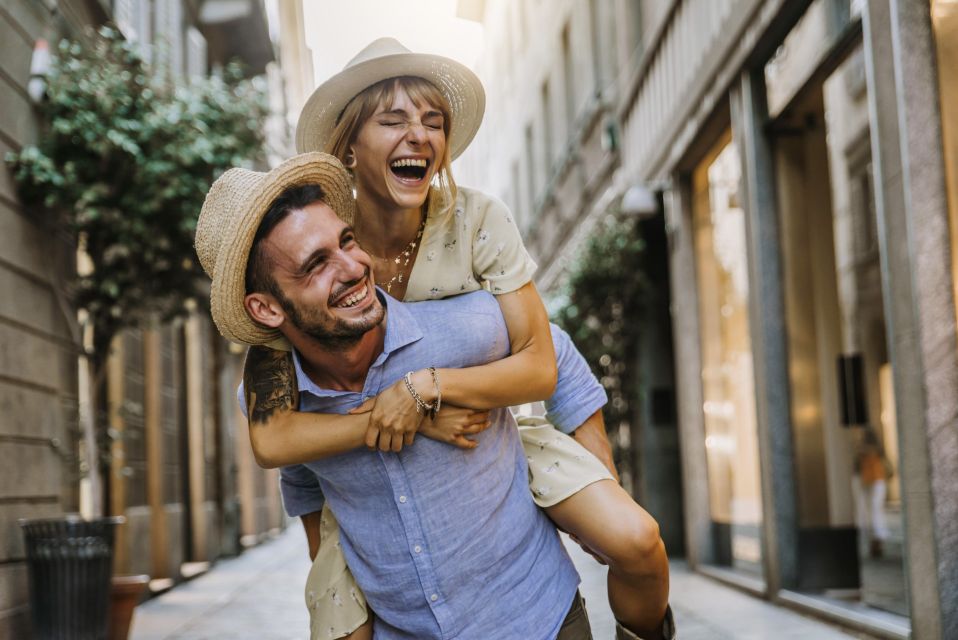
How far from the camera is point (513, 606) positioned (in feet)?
7.49

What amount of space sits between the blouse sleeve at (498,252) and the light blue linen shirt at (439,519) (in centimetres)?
18

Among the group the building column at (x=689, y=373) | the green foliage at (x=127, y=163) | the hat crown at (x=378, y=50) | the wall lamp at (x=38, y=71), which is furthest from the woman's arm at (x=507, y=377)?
the building column at (x=689, y=373)

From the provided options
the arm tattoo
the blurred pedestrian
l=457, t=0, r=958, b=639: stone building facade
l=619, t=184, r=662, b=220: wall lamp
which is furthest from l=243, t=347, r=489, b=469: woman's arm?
l=619, t=184, r=662, b=220: wall lamp

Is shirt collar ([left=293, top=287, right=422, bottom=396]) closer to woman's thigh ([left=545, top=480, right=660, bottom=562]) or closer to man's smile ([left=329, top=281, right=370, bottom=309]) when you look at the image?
man's smile ([left=329, top=281, right=370, bottom=309])

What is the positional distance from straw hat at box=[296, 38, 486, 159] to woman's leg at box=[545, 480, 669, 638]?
83cm

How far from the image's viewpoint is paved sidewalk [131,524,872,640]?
283 inches

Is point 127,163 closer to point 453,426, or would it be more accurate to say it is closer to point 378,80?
point 378,80

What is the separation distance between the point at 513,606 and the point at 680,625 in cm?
546

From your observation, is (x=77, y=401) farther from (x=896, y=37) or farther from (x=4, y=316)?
(x=896, y=37)

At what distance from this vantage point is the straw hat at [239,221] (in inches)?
83.3

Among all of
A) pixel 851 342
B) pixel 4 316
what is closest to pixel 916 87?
pixel 851 342

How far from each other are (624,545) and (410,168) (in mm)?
856

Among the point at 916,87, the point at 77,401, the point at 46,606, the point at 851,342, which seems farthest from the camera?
the point at 77,401

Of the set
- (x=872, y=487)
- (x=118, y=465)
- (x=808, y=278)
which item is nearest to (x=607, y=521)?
(x=872, y=487)
